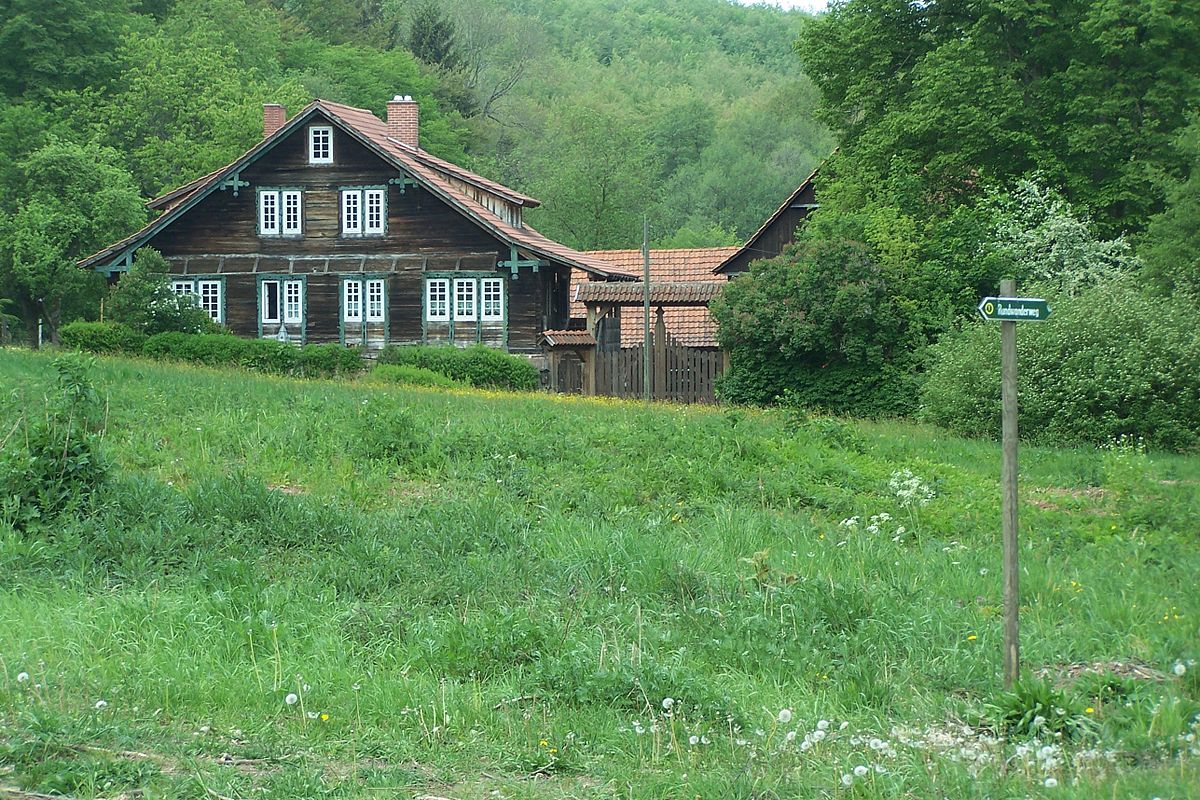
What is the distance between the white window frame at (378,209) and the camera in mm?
40834

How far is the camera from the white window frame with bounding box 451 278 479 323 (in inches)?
1602

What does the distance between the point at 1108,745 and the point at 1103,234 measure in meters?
28.5

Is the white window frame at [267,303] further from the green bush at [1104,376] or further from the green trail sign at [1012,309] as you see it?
the green trail sign at [1012,309]

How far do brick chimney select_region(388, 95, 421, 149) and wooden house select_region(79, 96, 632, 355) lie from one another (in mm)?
3655

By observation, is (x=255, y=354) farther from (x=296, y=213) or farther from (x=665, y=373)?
(x=665, y=373)

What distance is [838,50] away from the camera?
3609 cm

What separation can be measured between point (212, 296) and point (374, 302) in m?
5.62

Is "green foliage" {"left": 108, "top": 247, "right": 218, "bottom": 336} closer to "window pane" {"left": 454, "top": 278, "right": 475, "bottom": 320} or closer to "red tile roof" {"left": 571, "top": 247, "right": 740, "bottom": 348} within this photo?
"window pane" {"left": 454, "top": 278, "right": 475, "bottom": 320}

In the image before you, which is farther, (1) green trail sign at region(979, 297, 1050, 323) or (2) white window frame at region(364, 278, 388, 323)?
(2) white window frame at region(364, 278, 388, 323)

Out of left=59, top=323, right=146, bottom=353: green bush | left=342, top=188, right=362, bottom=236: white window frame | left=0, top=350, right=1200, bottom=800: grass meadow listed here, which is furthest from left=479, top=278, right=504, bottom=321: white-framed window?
left=0, top=350, right=1200, bottom=800: grass meadow

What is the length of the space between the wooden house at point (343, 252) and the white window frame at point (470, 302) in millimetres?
33

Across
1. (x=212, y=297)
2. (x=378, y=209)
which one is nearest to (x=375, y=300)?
(x=378, y=209)

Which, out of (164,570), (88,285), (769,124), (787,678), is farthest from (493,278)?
(769,124)

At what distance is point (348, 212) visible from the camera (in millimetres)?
41062
